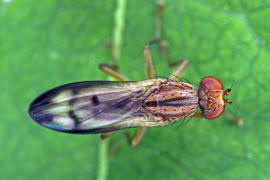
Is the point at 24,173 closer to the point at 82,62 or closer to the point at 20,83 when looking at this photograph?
the point at 20,83

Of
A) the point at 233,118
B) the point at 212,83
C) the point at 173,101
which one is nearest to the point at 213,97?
the point at 212,83

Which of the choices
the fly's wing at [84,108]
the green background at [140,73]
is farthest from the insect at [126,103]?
the green background at [140,73]

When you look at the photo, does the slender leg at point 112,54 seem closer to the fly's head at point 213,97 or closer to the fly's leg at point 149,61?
the fly's leg at point 149,61

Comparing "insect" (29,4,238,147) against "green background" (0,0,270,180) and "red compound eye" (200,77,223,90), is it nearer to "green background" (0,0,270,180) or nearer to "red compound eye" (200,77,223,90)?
"red compound eye" (200,77,223,90)

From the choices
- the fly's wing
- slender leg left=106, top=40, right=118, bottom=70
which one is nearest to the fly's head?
the fly's wing

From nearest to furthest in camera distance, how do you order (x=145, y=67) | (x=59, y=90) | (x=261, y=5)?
(x=261, y=5)
(x=59, y=90)
(x=145, y=67)

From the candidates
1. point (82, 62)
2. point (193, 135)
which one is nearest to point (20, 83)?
point (82, 62)
